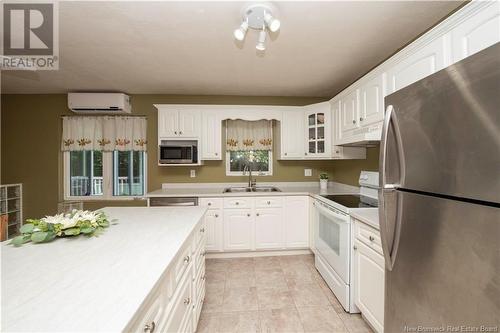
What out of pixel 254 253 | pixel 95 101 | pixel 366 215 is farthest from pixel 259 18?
pixel 95 101

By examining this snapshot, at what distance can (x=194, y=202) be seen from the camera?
3002mm

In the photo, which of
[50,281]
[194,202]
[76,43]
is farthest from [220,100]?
[50,281]

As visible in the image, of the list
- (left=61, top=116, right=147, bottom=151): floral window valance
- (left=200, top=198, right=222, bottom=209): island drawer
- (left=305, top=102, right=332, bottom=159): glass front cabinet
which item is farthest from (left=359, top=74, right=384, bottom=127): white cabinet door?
(left=61, top=116, right=147, bottom=151): floral window valance

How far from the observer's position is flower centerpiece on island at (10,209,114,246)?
117cm

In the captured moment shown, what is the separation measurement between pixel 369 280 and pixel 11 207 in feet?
15.9

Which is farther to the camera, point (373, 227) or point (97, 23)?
point (97, 23)

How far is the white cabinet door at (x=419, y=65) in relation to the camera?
1279 millimetres

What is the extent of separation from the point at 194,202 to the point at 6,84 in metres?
3.09

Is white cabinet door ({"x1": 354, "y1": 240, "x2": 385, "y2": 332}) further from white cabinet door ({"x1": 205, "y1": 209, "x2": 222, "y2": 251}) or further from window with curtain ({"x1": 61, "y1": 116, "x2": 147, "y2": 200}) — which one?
window with curtain ({"x1": 61, "y1": 116, "x2": 147, "y2": 200})

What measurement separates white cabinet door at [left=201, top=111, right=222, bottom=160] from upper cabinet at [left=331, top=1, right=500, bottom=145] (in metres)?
1.67

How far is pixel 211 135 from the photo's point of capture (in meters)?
3.36

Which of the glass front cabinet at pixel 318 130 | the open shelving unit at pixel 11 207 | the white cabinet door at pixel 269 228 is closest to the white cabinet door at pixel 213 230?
the white cabinet door at pixel 269 228

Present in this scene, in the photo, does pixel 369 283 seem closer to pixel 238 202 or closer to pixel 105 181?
pixel 238 202

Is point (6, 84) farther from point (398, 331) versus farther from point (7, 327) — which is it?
point (398, 331)
